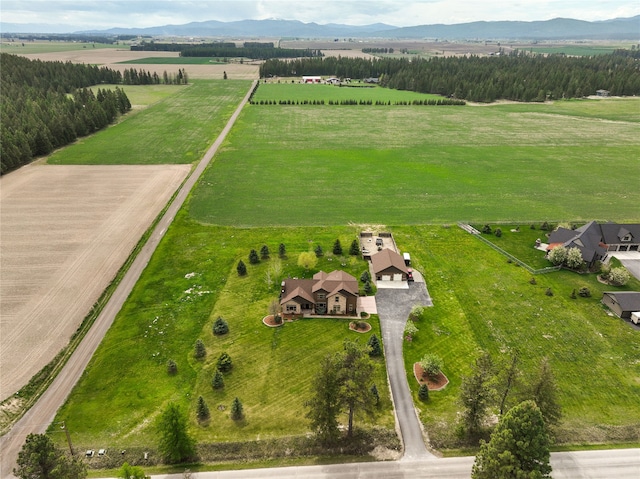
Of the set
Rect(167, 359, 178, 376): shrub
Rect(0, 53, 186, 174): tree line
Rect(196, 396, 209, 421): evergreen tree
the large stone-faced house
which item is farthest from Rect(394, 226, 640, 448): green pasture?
Rect(0, 53, 186, 174): tree line

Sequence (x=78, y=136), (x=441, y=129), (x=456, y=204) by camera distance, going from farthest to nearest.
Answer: (x=441, y=129), (x=78, y=136), (x=456, y=204)

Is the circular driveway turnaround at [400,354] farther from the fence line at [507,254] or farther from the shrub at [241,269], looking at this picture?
the shrub at [241,269]

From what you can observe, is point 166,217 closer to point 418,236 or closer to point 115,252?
point 115,252

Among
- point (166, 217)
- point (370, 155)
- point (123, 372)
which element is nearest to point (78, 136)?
point (166, 217)

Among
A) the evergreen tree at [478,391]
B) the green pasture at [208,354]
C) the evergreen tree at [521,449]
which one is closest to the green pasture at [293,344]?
the green pasture at [208,354]

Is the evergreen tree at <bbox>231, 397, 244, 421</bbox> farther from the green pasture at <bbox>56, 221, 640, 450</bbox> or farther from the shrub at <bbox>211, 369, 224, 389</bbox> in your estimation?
the shrub at <bbox>211, 369, 224, 389</bbox>

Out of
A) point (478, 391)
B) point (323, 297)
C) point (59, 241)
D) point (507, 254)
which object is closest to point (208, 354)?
point (323, 297)

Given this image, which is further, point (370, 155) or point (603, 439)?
point (370, 155)

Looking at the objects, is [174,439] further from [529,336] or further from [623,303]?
[623,303]
